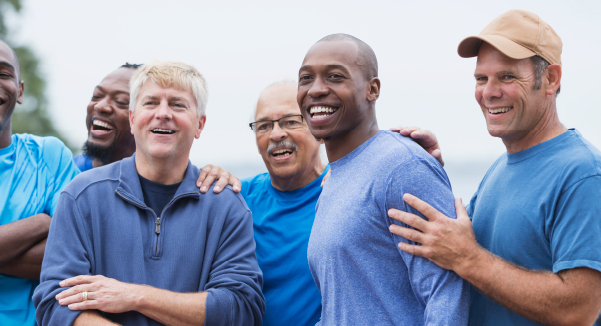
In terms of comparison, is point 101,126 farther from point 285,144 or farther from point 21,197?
point 285,144

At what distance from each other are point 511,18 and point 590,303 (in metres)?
1.27

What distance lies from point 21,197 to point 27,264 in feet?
1.37

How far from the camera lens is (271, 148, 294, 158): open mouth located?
3452 mm

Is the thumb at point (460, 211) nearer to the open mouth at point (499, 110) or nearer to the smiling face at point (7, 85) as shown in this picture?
the open mouth at point (499, 110)

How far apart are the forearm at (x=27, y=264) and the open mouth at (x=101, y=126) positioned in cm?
134

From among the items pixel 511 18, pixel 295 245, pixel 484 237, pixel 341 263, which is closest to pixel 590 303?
pixel 484 237

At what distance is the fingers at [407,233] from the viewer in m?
2.07

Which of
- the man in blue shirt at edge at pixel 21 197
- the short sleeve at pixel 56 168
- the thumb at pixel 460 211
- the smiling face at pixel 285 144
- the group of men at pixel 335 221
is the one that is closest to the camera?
the group of men at pixel 335 221

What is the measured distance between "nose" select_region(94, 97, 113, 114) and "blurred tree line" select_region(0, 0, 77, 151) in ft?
44.2

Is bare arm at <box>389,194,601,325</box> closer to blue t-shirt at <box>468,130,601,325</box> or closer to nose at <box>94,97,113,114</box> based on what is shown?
blue t-shirt at <box>468,130,601,325</box>

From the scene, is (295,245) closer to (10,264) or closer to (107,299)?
(107,299)

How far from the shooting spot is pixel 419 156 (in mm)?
2164

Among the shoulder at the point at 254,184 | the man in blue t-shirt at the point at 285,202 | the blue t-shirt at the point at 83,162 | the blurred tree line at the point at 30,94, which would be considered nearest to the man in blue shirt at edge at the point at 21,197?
the blue t-shirt at the point at 83,162

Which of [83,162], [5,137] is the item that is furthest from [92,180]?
[83,162]
